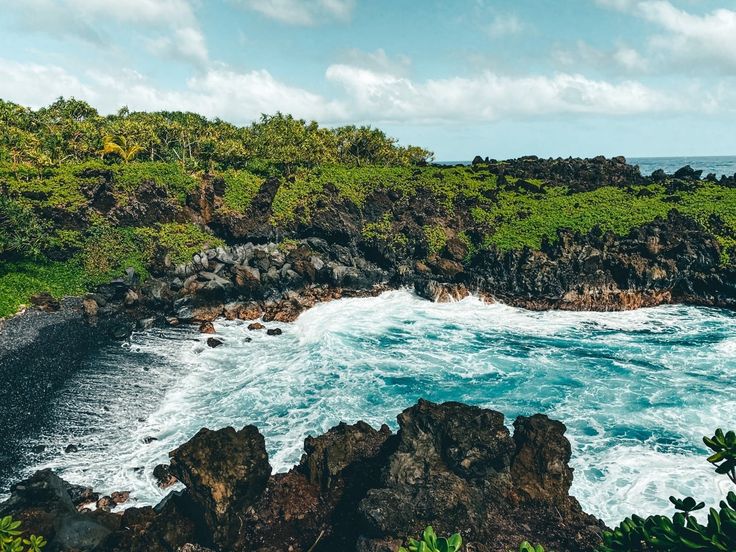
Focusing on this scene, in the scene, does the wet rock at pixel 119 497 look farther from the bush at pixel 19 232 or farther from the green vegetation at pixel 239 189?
the green vegetation at pixel 239 189

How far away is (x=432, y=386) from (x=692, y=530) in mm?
26538

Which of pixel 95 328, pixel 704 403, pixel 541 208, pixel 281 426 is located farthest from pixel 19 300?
pixel 541 208

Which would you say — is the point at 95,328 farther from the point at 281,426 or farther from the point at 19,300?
the point at 281,426

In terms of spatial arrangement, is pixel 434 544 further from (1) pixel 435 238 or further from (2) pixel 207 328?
(1) pixel 435 238

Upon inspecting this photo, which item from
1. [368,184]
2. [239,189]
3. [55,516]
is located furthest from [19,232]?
[368,184]

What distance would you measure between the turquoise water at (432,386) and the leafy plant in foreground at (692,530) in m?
14.2

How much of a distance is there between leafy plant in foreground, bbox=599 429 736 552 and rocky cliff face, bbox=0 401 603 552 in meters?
7.17

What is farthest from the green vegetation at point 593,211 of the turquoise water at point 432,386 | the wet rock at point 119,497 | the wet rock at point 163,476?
the wet rock at point 119,497

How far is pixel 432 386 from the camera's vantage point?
1409 inches

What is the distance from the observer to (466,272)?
59.3 meters

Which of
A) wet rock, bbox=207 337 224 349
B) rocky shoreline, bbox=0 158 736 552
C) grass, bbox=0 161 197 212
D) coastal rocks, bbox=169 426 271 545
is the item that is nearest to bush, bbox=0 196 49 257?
grass, bbox=0 161 197 212

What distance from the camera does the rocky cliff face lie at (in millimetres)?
17297

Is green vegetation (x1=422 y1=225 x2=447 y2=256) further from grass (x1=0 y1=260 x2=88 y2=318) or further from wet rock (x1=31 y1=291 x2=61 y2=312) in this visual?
wet rock (x1=31 y1=291 x2=61 y2=312)

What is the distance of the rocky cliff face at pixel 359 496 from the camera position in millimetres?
17297
